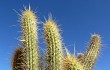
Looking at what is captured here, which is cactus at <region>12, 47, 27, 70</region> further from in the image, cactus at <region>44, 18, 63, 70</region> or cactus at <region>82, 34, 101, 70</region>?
cactus at <region>82, 34, 101, 70</region>

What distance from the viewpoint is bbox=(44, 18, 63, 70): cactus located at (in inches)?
223

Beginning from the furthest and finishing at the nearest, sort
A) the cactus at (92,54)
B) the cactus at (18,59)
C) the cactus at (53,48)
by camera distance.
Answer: the cactus at (92,54) < the cactus at (18,59) < the cactus at (53,48)

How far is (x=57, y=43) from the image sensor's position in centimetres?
570

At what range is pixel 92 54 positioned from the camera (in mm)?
6508

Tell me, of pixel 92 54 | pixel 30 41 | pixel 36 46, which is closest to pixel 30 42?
pixel 30 41

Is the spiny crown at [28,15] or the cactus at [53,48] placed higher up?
the spiny crown at [28,15]

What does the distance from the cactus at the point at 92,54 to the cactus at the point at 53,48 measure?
A: 85cm

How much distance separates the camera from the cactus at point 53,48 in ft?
18.6

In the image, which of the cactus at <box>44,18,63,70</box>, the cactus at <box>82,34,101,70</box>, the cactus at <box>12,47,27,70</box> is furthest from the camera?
the cactus at <box>82,34,101,70</box>

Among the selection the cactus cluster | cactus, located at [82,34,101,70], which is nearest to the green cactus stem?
the cactus cluster

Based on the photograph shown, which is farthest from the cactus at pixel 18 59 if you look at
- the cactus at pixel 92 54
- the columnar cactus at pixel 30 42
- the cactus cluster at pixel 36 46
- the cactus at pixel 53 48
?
the cactus at pixel 92 54

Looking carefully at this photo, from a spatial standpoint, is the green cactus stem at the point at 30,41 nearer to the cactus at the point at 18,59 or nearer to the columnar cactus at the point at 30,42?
the columnar cactus at the point at 30,42

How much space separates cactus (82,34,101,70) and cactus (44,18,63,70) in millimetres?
847

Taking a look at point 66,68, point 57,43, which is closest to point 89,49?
point 57,43
